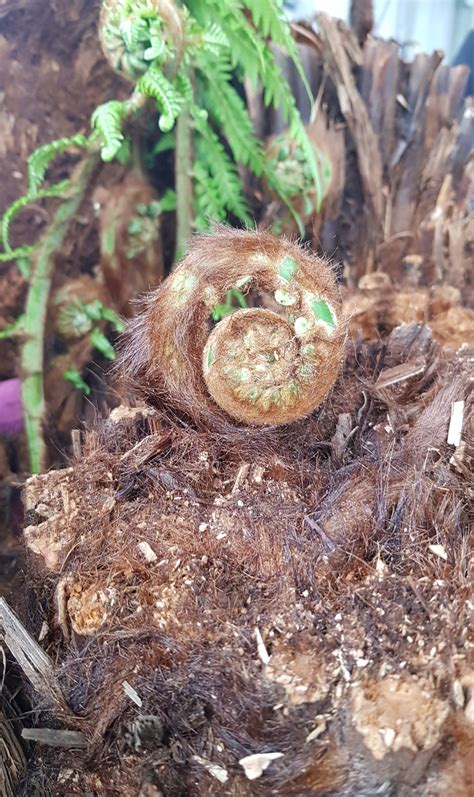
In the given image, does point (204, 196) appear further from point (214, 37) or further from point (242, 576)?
point (242, 576)

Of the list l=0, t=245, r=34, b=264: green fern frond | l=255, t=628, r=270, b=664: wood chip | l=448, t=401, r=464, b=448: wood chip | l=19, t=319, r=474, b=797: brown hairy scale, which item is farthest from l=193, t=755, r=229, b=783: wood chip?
l=0, t=245, r=34, b=264: green fern frond

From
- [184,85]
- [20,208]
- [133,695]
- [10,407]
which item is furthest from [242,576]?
[184,85]

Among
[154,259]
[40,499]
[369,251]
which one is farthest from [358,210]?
[40,499]

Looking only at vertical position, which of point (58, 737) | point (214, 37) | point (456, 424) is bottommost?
point (58, 737)

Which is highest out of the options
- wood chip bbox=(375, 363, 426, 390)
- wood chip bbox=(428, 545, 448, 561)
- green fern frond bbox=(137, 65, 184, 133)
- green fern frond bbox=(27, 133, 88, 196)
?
green fern frond bbox=(137, 65, 184, 133)

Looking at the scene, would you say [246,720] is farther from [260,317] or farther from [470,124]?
[470,124]

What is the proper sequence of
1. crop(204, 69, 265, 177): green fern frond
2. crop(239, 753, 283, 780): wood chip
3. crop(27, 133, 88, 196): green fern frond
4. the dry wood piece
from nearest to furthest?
crop(239, 753, 283, 780): wood chip
the dry wood piece
crop(27, 133, 88, 196): green fern frond
crop(204, 69, 265, 177): green fern frond

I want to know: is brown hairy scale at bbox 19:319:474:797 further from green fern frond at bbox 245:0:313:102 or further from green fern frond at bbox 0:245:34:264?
green fern frond at bbox 245:0:313:102
